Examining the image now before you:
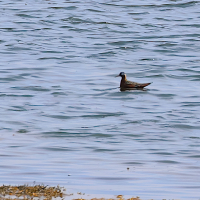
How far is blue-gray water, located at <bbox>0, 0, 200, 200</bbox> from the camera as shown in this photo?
31.7ft

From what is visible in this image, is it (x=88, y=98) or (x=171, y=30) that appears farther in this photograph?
(x=171, y=30)

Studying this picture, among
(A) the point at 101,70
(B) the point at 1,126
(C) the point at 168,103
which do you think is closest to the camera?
(B) the point at 1,126

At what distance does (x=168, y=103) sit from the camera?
17.4 meters

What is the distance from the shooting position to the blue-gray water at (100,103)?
9664 millimetres

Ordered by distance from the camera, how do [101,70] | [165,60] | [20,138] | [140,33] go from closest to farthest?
[20,138], [101,70], [165,60], [140,33]

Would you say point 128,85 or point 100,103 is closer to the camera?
point 100,103

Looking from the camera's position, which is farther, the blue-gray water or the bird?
the bird

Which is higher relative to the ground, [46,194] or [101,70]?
[46,194]

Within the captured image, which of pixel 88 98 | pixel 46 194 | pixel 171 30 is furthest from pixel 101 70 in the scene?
pixel 46 194

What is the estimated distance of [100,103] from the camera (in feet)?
57.1

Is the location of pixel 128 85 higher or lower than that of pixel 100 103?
lower

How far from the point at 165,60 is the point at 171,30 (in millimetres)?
8644

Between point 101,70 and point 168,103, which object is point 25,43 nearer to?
point 101,70

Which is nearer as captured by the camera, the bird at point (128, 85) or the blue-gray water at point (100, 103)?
the blue-gray water at point (100, 103)
